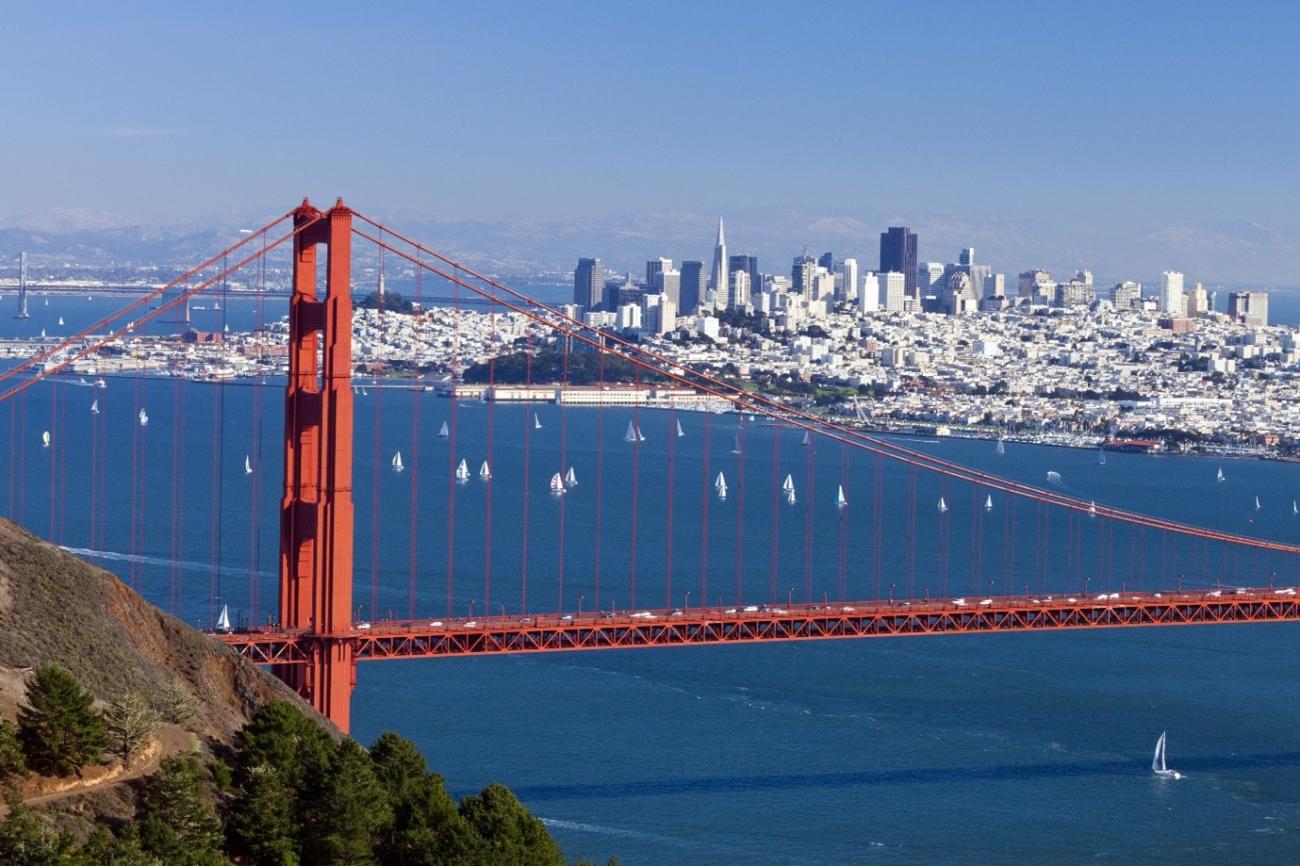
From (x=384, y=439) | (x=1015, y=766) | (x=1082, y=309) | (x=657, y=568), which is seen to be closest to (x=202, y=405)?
(x=384, y=439)

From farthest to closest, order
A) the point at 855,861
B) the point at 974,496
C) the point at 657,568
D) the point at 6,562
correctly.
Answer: the point at 974,496 < the point at 657,568 < the point at 855,861 < the point at 6,562

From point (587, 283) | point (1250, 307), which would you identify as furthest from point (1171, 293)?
point (587, 283)

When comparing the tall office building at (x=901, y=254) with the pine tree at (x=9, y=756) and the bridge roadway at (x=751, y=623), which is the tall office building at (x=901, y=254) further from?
the pine tree at (x=9, y=756)

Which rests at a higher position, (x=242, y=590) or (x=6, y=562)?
(x=6, y=562)

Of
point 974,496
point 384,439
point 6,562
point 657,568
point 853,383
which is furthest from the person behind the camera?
point 853,383

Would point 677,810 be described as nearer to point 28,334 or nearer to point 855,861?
point 855,861

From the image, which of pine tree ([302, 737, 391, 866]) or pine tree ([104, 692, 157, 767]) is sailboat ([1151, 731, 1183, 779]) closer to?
pine tree ([302, 737, 391, 866])

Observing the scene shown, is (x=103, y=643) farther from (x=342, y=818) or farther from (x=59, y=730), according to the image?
(x=342, y=818)

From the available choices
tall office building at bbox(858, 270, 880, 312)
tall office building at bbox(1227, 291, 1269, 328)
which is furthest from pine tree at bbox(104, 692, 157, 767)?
tall office building at bbox(1227, 291, 1269, 328)
